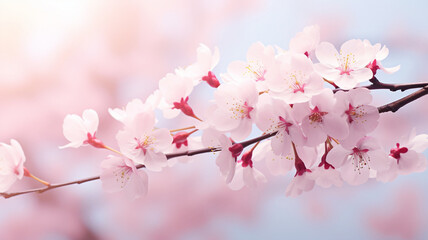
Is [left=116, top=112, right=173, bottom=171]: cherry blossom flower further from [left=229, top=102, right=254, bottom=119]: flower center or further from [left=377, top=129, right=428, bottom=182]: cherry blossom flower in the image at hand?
[left=377, top=129, right=428, bottom=182]: cherry blossom flower

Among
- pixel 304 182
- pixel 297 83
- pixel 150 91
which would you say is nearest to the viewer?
pixel 297 83

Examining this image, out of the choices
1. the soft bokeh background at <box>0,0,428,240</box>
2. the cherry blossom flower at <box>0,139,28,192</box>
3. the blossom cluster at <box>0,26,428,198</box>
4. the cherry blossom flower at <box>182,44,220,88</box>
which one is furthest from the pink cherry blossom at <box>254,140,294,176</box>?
the soft bokeh background at <box>0,0,428,240</box>

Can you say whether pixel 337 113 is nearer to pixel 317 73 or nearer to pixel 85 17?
pixel 317 73

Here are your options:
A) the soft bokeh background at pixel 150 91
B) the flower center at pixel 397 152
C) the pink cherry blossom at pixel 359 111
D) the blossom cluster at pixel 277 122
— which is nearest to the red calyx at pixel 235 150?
the blossom cluster at pixel 277 122

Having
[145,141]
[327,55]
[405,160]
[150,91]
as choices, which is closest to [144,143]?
[145,141]

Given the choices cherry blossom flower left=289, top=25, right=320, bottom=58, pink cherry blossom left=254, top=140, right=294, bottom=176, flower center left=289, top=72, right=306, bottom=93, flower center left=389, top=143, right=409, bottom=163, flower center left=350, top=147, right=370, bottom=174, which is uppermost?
cherry blossom flower left=289, top=25, right=320, bottom=58

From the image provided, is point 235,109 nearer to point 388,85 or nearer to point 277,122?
point 277,122
